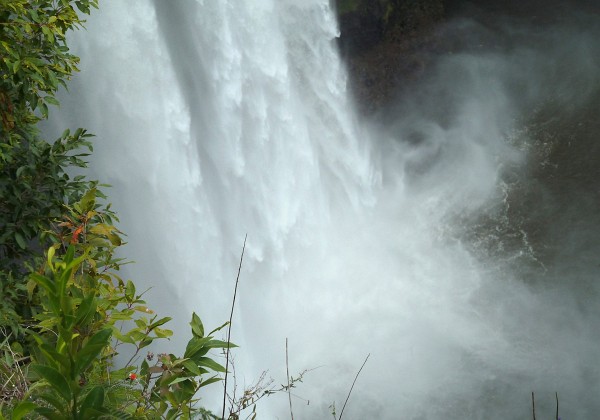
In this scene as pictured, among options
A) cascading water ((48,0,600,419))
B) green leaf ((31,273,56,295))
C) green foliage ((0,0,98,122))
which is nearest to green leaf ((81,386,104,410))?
green leaf ((31,273,56,295))

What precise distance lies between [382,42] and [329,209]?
14.0 feet

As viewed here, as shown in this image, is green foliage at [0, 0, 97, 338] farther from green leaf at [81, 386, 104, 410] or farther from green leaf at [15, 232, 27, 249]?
green leaf at [81, 386, 104, 410]

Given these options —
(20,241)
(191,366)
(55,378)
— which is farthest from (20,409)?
(20,241)

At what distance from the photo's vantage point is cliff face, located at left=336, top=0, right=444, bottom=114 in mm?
13297

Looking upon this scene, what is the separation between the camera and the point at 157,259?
8445 millimetres

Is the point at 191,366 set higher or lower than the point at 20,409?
higher

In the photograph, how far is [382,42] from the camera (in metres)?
13.8

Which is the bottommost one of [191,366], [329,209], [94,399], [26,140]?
[94,399]

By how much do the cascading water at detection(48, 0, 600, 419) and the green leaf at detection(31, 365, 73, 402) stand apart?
6.63 metres

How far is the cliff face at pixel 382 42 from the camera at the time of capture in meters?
13.3

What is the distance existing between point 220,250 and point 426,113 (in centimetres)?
603

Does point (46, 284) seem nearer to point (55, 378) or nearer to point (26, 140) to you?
point (55, 378)

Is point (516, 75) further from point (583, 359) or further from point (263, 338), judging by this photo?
point (263, 338)

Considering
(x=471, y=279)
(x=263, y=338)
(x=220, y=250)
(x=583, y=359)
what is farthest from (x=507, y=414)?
(x=220, y=250)
